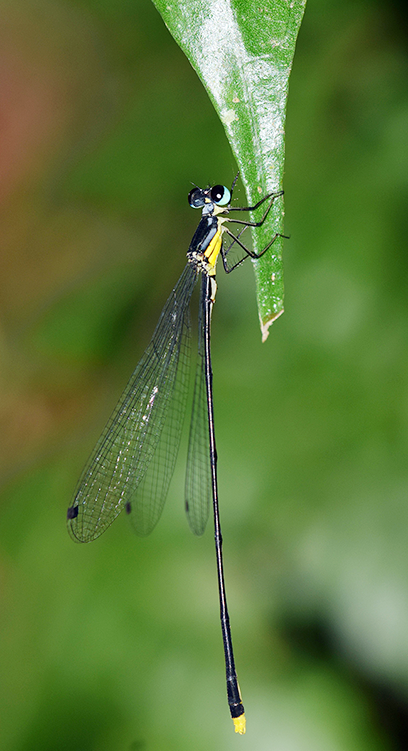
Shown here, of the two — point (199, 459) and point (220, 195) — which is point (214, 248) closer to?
point (220, 195)

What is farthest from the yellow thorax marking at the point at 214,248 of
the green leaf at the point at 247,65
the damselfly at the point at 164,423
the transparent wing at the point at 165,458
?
the green leaf at the point at 247,65

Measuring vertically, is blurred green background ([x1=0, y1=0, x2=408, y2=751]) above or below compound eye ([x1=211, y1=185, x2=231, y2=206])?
below

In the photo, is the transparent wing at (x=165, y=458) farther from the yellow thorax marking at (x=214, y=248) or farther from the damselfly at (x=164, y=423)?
the yellow thorax marking at (x=214, y=248)

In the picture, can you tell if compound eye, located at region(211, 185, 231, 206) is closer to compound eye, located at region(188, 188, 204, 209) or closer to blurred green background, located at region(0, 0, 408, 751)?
compound eye, located at region(188, 188, 204, 209)

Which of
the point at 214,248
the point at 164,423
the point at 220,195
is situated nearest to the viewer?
the point at 220,195

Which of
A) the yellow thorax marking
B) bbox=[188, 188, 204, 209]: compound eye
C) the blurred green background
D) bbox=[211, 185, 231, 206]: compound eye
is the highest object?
bbox=[188, 188, 204, 209]: compound eye

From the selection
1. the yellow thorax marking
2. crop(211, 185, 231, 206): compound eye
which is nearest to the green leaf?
crop(211, 185, 231, 206): compound eye

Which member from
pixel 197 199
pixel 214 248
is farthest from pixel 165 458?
pixel 197 199
